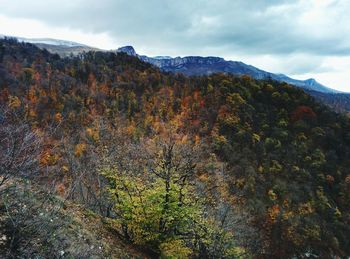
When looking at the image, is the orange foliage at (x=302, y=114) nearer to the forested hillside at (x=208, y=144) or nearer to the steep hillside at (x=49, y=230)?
the forested hillside at (x=208, y=144)

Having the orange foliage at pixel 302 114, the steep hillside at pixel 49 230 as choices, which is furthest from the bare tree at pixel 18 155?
the orange foliage at pixel 302 114

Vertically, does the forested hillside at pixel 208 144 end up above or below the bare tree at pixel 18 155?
below

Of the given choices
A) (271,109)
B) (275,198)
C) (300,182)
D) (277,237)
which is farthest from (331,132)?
(277,237)

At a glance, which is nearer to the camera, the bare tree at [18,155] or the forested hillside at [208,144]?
the bare tree at [18,155]

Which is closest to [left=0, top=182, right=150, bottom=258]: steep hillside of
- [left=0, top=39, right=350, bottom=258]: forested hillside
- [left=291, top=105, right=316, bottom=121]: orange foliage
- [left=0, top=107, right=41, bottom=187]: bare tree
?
[left=0, top=107, right=41, bottom=187]: bare tree

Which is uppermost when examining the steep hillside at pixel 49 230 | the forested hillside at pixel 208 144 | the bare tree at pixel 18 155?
the bare tree at pixel 18 155

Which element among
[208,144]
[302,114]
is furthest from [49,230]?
[302,114]

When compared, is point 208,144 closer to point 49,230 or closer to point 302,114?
point 302,114

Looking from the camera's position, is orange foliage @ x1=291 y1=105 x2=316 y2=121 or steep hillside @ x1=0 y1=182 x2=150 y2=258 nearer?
steep hillside @ x1=0 y1=182 x2=150 y2=258

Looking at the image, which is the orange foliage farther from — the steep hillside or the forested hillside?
the steep hillside

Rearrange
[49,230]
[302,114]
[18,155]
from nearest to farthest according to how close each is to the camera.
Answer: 1. [18,155]
2. [49,230]
3. [302,114]
